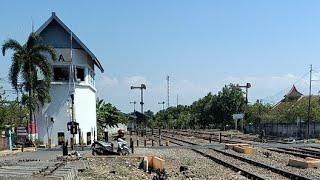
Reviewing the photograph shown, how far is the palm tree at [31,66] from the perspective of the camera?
46.3 meters

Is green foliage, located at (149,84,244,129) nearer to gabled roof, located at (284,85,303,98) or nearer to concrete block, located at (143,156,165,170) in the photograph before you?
gabled roof, located at (284,85,303,98)

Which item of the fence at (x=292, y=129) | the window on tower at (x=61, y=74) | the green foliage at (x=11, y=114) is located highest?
the window on tower at (x=61, y=74)

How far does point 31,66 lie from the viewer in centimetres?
4709

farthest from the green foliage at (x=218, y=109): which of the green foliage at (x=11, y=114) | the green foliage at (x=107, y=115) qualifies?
the green foliage at (x=11, y=114)

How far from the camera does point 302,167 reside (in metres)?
23.3

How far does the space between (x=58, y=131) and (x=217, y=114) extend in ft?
228

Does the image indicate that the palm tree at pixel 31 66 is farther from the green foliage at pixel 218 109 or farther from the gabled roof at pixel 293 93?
the gabled roof at pixel 293 93

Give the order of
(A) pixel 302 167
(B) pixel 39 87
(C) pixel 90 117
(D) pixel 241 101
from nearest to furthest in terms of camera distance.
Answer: (A) pixel 302 167, (B) pixel 39 87, (C) pixel 90 117, (D) pixel 241 101

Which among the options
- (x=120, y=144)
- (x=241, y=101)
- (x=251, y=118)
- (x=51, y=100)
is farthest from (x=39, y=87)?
(x=241, y=101)

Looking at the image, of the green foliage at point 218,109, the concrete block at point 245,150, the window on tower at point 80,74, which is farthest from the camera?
the green foliage at point 218,109

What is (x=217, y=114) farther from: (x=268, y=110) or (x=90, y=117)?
(x=90, y=117)

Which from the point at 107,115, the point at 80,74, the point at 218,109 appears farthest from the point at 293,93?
the point at 80,74

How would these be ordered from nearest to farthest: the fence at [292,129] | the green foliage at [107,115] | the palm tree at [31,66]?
1. the palm tree at [31,66]
2. the fence at [292,129]
3. the green foliage at [107,115]

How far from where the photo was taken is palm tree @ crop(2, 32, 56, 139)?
4628cm
